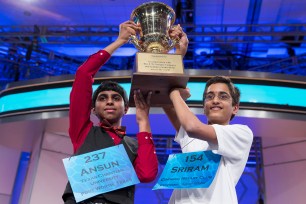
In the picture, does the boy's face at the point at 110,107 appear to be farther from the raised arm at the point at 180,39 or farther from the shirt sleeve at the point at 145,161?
the raised arm at the point at 180,39

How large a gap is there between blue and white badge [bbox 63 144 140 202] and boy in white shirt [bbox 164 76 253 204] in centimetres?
24

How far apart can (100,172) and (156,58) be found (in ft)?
1.85

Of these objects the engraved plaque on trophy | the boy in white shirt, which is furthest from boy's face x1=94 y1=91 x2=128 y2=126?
the boy in white shirt

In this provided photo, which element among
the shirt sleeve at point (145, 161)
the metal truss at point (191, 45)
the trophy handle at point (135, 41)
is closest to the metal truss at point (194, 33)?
the metal truss at point (191, 45)

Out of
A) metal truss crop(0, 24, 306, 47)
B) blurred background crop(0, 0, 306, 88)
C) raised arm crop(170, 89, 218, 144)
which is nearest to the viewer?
raised arm crop(170, 89, 218, 144)

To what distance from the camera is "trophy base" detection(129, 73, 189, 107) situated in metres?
1.55

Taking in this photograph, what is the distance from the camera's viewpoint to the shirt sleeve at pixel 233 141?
1.46 meters

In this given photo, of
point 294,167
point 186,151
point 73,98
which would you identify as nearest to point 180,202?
point 186,151

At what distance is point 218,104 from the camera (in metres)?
1.59


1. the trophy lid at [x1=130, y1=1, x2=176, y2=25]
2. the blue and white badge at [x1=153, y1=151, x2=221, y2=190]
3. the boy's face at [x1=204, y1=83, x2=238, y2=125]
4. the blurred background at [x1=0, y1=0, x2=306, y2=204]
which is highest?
the blurred background at [x1=0, y1=0, x2=306, y2=204]

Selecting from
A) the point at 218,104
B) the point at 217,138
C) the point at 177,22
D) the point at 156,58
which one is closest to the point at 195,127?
the point at 217,138

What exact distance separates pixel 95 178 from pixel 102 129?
0.28m

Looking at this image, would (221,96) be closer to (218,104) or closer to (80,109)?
(218,104)

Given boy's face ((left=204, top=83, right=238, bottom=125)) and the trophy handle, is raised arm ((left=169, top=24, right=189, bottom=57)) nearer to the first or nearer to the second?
the trophy handle
